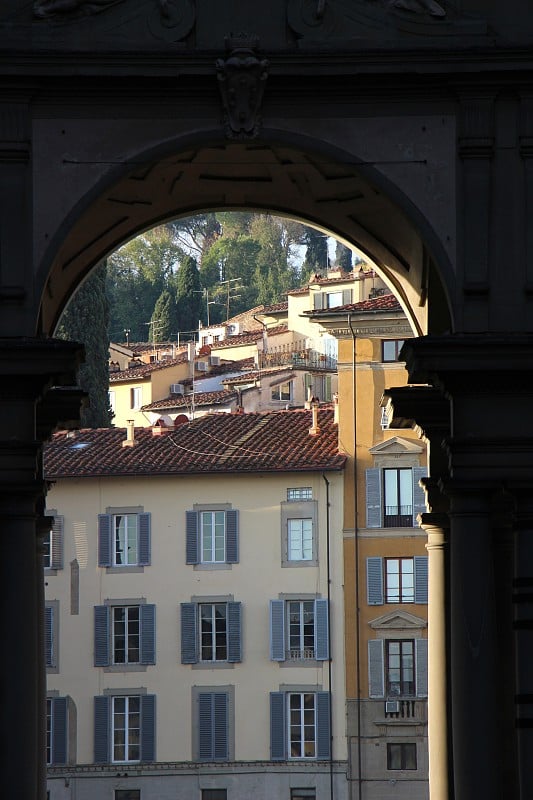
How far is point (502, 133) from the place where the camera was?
22.4 meters

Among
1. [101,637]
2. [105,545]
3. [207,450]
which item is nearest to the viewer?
[101,637]

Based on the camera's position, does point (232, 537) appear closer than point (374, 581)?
No

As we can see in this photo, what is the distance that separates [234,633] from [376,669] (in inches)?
160

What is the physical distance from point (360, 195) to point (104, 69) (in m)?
4.26

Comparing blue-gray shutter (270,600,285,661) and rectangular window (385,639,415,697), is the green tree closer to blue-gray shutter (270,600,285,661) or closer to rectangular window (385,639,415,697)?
blue-gray shutter (270,600,285,661)

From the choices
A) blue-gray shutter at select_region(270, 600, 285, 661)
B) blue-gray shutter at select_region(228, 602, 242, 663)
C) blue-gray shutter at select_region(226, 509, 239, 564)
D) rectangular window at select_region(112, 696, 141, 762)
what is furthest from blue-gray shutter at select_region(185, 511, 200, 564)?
rectangular window at select_region(112, 696, 141, 762)

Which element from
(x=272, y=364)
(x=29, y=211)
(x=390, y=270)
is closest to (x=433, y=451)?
(x=390, y=270)

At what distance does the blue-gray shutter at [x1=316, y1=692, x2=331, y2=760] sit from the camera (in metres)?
57.7

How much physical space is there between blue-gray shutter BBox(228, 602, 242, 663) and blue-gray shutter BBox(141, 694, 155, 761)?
8.45 ft

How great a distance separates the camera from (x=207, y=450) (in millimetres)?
59781

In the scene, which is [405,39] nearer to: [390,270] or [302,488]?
[390,270]

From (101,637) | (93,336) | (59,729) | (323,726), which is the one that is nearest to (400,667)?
(323,726)

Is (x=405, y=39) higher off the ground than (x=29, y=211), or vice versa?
(x=405, y=39)

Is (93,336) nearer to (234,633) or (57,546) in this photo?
(57,546)
